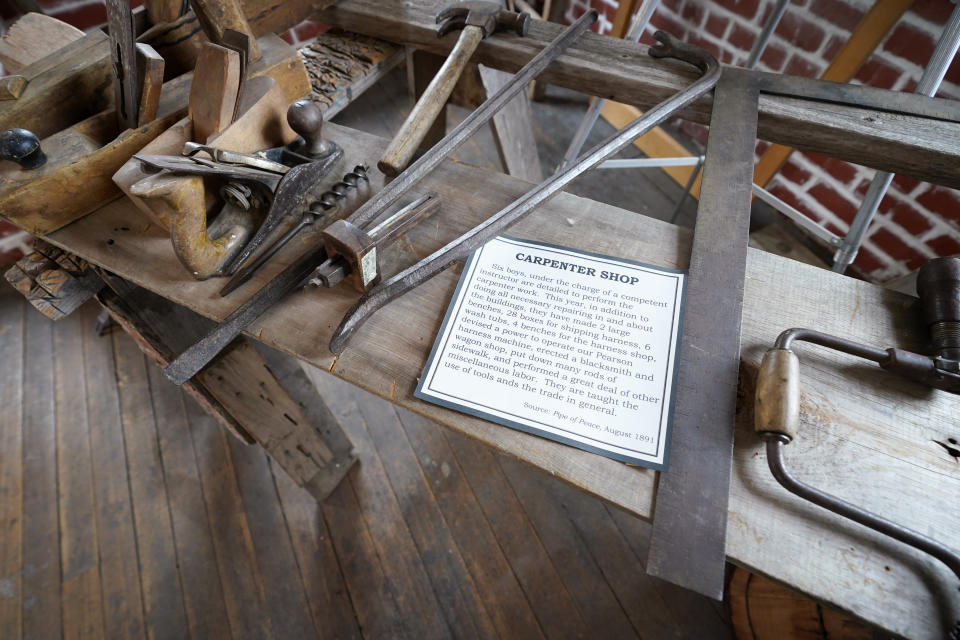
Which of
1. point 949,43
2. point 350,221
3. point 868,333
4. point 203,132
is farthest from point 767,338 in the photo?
point 203,132

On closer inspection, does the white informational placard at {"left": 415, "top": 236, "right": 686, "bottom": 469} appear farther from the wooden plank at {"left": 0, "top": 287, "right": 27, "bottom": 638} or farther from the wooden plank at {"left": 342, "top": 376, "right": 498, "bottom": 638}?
the wooden plank at {"left": 0, "top": 287, "right": 27, "bottom": 638}

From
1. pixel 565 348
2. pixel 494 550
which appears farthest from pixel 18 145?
pixel 494 550

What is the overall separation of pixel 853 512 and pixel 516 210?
66cm

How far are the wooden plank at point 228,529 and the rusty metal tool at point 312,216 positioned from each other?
110 centimetres

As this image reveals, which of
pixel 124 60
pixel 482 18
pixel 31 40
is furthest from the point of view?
pixel 482 18

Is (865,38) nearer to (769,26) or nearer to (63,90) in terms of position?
(769,26)

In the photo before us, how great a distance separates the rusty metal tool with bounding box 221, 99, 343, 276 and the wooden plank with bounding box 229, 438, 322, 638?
3.54 feet

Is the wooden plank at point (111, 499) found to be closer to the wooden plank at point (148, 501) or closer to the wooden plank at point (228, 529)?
the wooden plank at point (148, 501)

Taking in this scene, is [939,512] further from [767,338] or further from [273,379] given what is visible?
[273,379]

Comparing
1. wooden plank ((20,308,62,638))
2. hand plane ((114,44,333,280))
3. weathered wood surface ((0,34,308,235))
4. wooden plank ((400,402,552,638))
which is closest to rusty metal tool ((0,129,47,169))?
weathered wood surface ((0,34,308,235))

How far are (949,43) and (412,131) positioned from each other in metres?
1.24

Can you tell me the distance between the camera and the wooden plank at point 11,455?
1.46 metres

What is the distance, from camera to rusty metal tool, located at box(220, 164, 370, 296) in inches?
33.7

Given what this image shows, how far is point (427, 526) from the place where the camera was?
5.15ft
